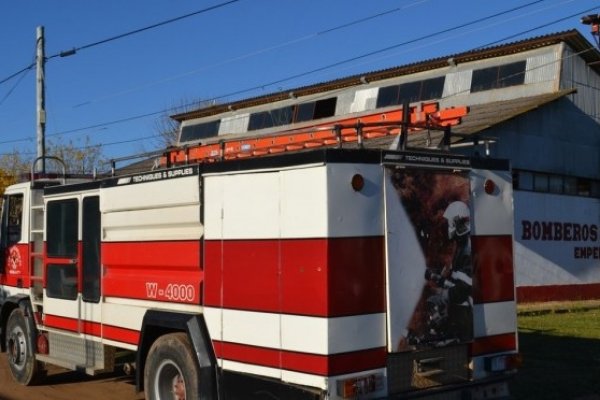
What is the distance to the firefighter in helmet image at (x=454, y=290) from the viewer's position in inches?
238

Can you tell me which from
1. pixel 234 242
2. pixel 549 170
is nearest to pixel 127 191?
pixel 234 242

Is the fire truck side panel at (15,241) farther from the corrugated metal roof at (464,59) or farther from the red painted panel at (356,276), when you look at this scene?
the corrugated metal roof at (464,59)

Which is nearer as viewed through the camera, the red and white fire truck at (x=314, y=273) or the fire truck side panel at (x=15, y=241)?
the red and white fire truck at (x=314, y=273)

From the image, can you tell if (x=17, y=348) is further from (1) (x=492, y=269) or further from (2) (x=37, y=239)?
(1) (x=492, y=269)

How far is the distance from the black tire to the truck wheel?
3187 mm

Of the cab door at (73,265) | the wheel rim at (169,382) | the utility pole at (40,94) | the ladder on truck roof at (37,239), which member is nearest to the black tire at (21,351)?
the ladder on truck roof at (37,239)

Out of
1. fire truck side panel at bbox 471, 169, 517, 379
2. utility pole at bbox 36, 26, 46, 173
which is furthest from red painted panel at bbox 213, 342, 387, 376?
utility pole at bbox 36, 26, 46, 173

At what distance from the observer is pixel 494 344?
6.66 m

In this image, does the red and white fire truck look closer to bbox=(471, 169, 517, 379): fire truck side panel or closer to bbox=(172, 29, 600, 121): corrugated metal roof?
bbox=(471, 169, 517, 379): fire truck side panel

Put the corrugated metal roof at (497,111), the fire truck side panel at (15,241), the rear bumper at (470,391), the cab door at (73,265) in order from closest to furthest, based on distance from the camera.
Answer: the rear bumper at (470,391)
the cab door at (73,265)
the fire truck side panel at (15,241)
the corrugated metal roof at (497,111)

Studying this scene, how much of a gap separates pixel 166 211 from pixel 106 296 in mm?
1540

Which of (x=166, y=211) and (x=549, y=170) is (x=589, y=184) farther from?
(x=166, y=211)

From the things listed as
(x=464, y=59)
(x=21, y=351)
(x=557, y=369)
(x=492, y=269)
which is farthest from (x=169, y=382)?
(x=464, y=59)

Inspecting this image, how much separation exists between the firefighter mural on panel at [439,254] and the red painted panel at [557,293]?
16.4 meters
